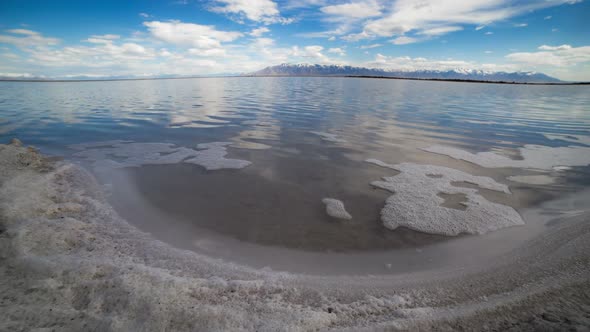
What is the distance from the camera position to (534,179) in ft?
21.7

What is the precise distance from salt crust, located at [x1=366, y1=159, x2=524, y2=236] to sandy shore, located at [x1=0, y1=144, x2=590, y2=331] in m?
0.79

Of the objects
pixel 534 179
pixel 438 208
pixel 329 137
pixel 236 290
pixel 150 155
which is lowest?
pixel 236 290

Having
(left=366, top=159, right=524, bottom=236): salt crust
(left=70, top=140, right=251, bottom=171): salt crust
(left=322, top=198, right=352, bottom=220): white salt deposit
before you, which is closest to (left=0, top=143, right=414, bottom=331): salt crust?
(left=322, top=198, right=352, bottom=220): white salt deposit

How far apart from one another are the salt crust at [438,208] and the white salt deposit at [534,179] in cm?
77

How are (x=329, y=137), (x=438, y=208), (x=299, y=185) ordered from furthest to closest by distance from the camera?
(x=329, y=137)
(x=299, y=185)
(x=438, y=208)

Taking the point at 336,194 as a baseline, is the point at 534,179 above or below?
above

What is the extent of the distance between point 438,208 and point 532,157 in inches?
253

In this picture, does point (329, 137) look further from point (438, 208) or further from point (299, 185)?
point (438, 208)

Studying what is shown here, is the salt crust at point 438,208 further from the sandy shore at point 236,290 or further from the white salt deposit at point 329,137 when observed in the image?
the white salt deposit at point 329,137

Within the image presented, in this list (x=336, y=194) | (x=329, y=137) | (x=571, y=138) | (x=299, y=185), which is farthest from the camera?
(x=571, y=138)

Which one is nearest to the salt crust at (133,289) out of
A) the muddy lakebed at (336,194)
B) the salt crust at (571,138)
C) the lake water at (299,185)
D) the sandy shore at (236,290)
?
the sandy shore at (236,290)

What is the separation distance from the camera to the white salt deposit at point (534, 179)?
6.42 m

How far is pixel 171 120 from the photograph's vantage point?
1471cm

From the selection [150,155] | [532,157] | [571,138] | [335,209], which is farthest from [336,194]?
[571,138]
